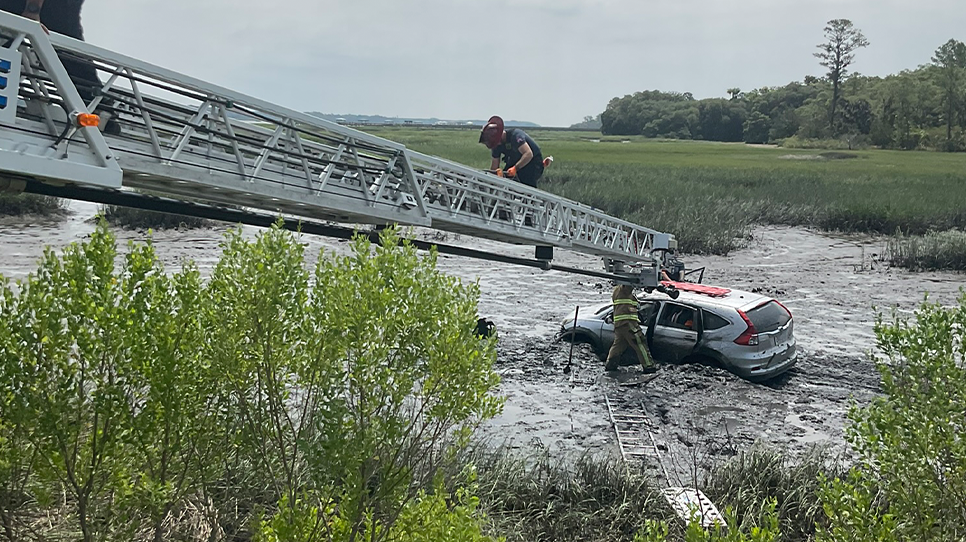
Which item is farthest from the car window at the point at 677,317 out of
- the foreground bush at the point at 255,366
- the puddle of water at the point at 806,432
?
the foreground bush at the point at 255,366

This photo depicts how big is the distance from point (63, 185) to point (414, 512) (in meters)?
2.64

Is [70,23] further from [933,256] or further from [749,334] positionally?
[933,256]

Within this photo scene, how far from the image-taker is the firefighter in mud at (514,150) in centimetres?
1058

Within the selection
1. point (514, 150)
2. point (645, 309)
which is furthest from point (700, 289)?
point (514, 150)

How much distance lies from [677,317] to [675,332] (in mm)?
223

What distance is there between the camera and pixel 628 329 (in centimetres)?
1131

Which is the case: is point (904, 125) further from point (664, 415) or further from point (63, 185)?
point (63, 185)

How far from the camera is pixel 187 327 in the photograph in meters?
4.68

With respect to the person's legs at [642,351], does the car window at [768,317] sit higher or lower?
higher

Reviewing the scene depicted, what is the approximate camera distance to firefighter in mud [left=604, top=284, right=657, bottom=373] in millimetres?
11211

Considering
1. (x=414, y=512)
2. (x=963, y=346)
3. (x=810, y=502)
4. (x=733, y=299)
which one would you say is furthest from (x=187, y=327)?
(x=733, y=299)

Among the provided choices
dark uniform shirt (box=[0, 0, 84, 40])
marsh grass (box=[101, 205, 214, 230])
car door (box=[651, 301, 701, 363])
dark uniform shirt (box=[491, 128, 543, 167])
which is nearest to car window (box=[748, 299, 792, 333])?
car door (box=[651, 301, 701, 363])

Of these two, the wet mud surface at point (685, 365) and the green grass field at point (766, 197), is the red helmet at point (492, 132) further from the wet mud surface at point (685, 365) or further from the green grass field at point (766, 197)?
the green grass field at point (766, 197)

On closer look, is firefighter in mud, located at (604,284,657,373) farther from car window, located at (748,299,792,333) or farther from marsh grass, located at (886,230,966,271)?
marsh grass, located at (886,230,966,271)
